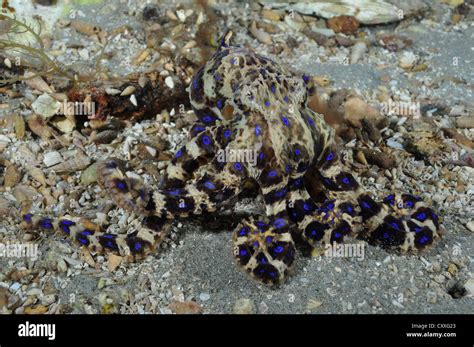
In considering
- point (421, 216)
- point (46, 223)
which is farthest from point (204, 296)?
point (421, 216)

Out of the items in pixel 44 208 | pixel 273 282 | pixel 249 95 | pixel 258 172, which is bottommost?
pixel 44 208

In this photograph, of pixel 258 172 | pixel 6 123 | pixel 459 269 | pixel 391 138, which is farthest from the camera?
pixel 391 138

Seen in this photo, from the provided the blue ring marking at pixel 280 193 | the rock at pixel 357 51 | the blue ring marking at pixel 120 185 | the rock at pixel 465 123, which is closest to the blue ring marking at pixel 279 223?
the blue ring marking at pixel 280 193

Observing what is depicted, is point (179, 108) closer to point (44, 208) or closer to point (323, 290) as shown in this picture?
point (44, 208)

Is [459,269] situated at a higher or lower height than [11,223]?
higher

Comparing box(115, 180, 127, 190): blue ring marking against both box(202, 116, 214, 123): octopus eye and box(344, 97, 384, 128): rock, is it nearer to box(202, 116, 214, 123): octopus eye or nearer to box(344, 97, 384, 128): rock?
box(202, 116, 214, 123): octopus eye

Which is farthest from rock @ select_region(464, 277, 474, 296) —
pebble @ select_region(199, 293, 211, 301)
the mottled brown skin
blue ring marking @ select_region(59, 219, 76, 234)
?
blue ring marking @ select_region(59, 219, 76, 234)

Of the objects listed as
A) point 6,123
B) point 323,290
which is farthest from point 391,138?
point 6,123
